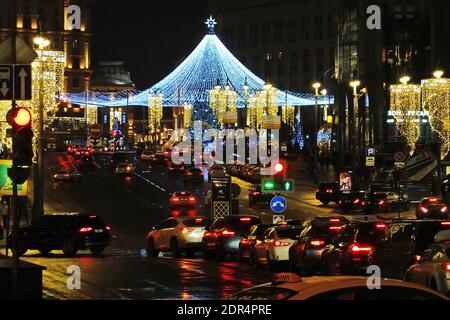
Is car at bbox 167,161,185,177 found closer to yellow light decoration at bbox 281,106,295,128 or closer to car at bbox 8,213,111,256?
yellow light decoration at bbox 281,106,295,128

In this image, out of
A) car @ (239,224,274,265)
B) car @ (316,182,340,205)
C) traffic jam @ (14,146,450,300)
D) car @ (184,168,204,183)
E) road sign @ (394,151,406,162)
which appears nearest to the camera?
traffic jam @ (14,146,450,300)

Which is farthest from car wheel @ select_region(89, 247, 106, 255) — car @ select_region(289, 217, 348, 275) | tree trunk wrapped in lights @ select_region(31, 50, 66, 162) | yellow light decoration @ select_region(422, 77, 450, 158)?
yellow light decoration @ select_region(422, 77, 450, 158)

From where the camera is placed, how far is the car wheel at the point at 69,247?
113ft

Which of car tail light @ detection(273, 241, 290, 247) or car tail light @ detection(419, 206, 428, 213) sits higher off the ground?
car tail light @ detection(273, 241, 290, 247)

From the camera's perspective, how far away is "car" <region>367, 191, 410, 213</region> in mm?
54969

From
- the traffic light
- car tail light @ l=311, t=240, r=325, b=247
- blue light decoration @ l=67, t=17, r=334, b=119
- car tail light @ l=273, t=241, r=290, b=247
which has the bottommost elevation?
car tail light @ l=273, t=241, r=290, b=247

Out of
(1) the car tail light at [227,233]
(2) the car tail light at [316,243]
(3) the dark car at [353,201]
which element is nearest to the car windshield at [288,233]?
(2) the car tail light at [316,243]

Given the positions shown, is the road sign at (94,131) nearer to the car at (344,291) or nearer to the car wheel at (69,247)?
the car wheel at (69,247)

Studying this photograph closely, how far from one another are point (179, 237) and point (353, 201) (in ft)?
76.0

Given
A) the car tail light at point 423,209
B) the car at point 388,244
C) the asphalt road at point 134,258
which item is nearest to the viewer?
the car at point 388,244

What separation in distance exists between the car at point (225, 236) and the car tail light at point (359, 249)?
12178 mm

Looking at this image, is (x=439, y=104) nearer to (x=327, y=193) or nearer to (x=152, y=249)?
Answer: (x=327, y=193)

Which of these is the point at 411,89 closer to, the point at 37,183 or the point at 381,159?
the point at 381,159

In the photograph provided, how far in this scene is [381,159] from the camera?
286ft
